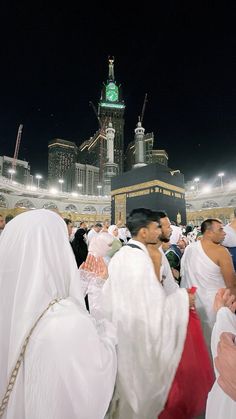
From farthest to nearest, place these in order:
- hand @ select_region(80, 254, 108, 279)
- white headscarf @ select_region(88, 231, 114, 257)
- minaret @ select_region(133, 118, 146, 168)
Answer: minaret @ select_region(133, 118, 146, 168)
white headscarf @ select_region(88, 231, 114, 257)
hand @ select_region(80, 254, 108, 279)

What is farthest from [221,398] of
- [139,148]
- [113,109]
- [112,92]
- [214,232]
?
[112,92]

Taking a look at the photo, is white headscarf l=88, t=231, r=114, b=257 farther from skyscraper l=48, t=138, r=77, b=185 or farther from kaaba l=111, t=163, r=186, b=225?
skyscraper l=48, t=138, r=77, b=185

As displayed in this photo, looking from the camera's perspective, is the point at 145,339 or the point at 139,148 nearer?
the point at 145,339

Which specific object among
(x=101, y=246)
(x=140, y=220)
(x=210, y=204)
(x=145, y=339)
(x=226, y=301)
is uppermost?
(x=210, y=204)

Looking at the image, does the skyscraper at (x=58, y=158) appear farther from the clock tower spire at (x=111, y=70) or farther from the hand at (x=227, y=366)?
the hand at (x=227, y=366)

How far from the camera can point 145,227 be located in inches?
84.7

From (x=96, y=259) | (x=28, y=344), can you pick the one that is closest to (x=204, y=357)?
(x=28, y=344)

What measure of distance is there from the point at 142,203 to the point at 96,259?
20833mm

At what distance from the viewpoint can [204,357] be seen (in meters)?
1.53

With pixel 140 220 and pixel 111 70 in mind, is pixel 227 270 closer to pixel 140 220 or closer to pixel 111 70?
pixel 140 220

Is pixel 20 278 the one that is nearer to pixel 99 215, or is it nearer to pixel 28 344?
pixel 28 344

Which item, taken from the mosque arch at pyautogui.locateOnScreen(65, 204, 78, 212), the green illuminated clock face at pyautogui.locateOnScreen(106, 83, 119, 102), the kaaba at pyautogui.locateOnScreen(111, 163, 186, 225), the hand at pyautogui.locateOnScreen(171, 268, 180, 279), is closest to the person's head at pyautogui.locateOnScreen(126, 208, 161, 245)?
the hand at pyautogui.locateOnScreen(171, 268, 180, 279)

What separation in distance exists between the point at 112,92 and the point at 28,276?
83081mm

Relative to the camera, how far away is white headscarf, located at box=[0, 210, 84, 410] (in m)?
0.92
